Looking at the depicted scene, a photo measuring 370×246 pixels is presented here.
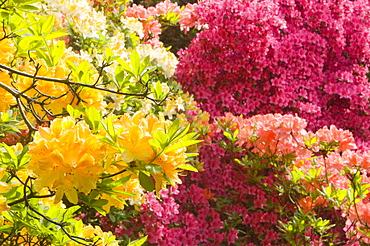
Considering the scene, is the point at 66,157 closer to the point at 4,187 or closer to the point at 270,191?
the point at 4,187

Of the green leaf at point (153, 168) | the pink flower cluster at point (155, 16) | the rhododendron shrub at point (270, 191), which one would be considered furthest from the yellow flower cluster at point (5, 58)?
the pink flower cluster at point (155, 16)

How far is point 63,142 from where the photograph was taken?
96cm

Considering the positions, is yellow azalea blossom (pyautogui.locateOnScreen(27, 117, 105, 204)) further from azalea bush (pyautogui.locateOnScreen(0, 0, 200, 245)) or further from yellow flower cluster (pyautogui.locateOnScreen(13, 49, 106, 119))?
yellow flower cluster (pyautogui.locateOnScreen(13, 49, 106, 119))

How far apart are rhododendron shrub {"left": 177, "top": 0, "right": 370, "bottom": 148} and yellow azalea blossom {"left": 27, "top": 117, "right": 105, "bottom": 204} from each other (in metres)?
3.14

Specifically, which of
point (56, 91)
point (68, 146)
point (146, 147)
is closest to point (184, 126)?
point (146, 147)

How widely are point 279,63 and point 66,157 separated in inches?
138

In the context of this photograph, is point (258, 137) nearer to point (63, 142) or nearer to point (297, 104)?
point (297, 104)

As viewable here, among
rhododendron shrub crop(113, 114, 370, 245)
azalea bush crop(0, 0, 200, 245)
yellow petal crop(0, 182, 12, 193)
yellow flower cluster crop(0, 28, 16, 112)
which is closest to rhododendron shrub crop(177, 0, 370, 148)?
rhododendron shrub crop(113, 114, 370, 245)

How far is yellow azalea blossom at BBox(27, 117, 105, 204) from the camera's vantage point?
3.15ft

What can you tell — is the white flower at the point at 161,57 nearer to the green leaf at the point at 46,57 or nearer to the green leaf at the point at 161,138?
the green leaf at the point at 46,57

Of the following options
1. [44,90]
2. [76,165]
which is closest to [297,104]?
[44,90]

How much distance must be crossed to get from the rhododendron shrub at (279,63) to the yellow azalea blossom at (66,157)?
3.14 meters

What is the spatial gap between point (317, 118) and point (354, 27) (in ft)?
3.29

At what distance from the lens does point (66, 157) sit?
3.15ft
